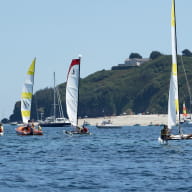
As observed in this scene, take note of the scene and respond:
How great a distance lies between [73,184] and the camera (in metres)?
35.0

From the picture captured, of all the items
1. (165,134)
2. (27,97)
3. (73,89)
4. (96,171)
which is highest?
(73,89)

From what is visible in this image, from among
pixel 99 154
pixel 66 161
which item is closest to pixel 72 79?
pixel 99 154

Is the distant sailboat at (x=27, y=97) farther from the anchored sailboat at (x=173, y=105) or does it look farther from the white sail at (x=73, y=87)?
the anchored sailboat at (x=173, y=105)

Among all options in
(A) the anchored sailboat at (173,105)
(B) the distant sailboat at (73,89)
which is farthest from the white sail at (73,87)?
(A) the anchored sailboat at (173,105)

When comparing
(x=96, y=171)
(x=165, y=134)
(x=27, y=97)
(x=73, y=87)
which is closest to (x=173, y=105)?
(x=165, y=134)

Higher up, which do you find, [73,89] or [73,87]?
[73,87]

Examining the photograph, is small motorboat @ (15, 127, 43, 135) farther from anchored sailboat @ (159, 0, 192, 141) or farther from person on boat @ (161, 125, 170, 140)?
person on boat @ (161, 125, 170, 140)

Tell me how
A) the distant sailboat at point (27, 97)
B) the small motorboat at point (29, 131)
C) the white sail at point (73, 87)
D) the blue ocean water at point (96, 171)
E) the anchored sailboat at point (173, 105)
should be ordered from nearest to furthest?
1. the blue ocean water at point (96, 171)
2. the anchored sailboat at point (173, 105)
3. the white sail at point (73, 87)
4. the small motorboat at point (29, 131)
5. the distant sailboat at point (27, 97)

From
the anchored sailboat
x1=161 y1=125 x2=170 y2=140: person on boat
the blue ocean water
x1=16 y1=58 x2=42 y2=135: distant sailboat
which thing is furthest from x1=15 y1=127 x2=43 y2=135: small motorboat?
the blue ocean water

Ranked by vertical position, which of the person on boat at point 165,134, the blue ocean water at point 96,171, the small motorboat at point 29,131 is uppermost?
the small motorboat at point 29,131

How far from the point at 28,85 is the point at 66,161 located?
180ft

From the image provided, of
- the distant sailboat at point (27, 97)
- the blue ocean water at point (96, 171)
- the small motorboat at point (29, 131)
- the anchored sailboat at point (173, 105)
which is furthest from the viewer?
the distant sailboat at point (27, 97)

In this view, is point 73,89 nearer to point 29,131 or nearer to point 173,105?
point 29,131

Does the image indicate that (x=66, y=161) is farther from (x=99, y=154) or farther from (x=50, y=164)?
(x=99, y=154)
